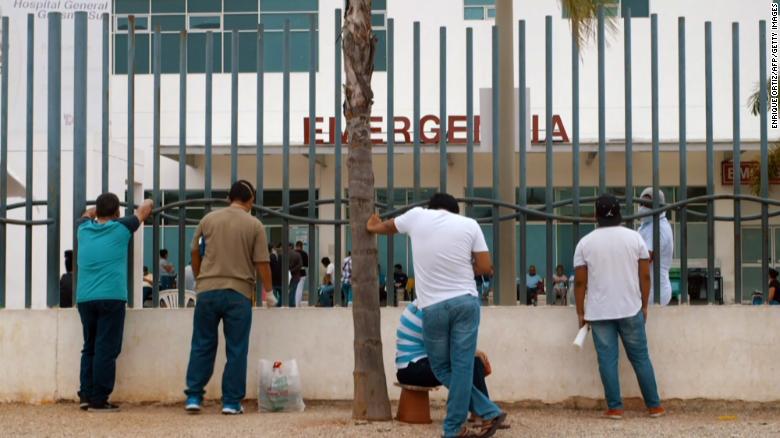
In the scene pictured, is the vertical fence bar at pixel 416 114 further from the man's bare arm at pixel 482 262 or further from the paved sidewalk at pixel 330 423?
the man's bare arm at pixel 482 262

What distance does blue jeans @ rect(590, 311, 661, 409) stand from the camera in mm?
8172

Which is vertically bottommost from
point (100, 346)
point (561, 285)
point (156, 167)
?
point (100, 346)

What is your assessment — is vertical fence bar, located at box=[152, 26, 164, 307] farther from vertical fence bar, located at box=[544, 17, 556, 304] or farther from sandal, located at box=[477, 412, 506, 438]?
sandal, located at box=[477, 412, 506, 438]

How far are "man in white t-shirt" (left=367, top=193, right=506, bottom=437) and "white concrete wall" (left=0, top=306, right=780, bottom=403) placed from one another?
1605mm

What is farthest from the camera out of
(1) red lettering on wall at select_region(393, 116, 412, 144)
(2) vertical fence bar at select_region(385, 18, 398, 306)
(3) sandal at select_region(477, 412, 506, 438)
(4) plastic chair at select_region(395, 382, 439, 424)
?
(1) red lettering on wall at select_region(393, 116, 412, 144)

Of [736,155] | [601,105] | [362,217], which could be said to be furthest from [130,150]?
[736,155]

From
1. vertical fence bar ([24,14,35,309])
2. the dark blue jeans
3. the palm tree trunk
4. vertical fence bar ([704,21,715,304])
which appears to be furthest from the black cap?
vertical fence bar ([24,14,35,309])

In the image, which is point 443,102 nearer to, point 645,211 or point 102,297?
point 645,211

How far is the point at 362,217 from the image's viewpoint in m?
Result: 7.62

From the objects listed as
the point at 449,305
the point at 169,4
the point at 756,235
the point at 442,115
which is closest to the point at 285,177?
the point at 442,115

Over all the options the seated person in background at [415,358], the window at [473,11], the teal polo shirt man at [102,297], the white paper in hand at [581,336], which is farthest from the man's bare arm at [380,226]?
the window at [473,11]

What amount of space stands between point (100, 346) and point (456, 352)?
10.1ft

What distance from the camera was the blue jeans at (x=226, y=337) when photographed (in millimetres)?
8180

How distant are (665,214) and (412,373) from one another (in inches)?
119
